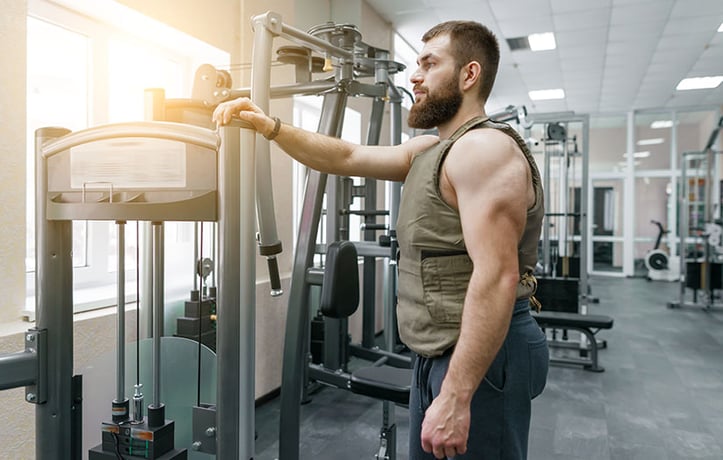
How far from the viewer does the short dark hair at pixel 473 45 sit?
3.96 feet

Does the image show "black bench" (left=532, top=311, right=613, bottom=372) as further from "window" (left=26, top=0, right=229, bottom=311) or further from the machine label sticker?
the machine label sticker

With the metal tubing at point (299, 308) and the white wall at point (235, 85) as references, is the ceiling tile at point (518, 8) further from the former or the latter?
the metal tubing at point (299, 308)

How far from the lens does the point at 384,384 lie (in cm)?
193

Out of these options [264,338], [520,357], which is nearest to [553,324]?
[264,338]

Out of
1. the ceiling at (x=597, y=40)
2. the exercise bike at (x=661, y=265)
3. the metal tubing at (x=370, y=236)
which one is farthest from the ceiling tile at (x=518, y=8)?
the exercise bike at (x=661, y=265)

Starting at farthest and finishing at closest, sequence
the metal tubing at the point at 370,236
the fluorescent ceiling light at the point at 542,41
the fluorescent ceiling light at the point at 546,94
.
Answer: the fluorescent ceiling light at the point at 546,94
the fluorescent ceiling light at the point at 542,41
the metal tubing at the point at 370,236

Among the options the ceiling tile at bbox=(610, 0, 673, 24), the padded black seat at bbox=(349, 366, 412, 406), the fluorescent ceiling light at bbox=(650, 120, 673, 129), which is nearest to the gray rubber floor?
the padded black seat at bbox=(349, 366, 412, 406)

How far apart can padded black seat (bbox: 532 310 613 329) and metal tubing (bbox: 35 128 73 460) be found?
3190mm

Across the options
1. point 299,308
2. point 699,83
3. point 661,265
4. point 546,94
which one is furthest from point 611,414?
point 661,265

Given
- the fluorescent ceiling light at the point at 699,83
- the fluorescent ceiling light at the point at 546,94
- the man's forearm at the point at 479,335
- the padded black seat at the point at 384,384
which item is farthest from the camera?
the fluorescent ceiling light at the point at 546,94

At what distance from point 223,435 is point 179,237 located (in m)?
1.77

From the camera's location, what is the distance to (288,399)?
2.16 meters

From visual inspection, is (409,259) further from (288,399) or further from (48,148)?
(288,399)

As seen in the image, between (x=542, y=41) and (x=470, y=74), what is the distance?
4.49m
